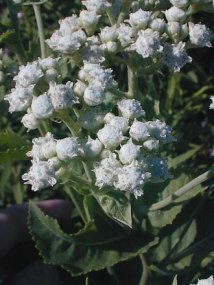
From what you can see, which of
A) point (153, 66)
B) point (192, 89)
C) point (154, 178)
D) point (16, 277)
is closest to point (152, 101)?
point (153, 66)

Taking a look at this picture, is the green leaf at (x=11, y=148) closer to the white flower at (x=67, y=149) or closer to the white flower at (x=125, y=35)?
the white flower at (x=67, y=149)

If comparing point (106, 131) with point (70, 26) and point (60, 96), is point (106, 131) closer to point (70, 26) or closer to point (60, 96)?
point (60, 96)

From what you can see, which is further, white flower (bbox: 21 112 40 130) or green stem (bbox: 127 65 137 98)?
A: green stem (bbox: 127 65 137 98)

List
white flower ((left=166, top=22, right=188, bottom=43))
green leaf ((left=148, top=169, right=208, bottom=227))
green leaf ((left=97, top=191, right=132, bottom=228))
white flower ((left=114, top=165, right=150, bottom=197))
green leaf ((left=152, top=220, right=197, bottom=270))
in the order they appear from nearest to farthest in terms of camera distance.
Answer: white flower ((left=114, top=165, right=150, bottom=197))
green leaf ((left=97, top=191, right=132, bottom=228))
white flower ((left=166, top=22, right=188, bottom=43))
green leaf ((left=148, top=169, right=208, bottom=227))
green leaf ((left=152, top=220, right=197, bottom=270))

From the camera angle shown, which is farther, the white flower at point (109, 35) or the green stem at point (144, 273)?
the green stem at point (144, 273)

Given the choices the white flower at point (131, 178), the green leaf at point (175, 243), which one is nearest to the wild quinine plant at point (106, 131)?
the white flower at point (131, 178)

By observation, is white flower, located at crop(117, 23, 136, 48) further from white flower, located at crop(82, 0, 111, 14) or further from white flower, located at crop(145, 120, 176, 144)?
white flower, located at crop(145, 120, 176, 144)

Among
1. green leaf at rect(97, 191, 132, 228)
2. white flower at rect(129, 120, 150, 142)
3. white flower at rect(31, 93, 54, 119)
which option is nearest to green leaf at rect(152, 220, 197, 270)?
green leaf at rect(97, 191, 132, 228)

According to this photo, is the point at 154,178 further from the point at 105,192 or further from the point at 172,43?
Result: the point at 172,43
